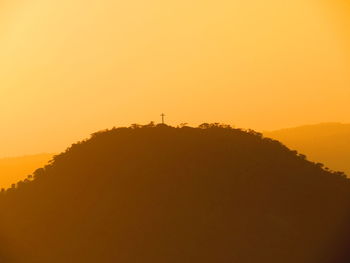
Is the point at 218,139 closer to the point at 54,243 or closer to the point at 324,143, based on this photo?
the point at 54,243

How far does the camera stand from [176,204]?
24406 millimetres

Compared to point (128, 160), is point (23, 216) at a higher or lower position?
lower

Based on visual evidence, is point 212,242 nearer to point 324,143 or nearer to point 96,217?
point 96,217

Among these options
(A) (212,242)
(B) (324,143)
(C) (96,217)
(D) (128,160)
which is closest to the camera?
(A) (212,242)

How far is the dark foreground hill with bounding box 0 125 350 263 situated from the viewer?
23203mm

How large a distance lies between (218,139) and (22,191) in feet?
30.0

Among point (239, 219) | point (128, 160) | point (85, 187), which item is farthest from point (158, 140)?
point (239, 219)

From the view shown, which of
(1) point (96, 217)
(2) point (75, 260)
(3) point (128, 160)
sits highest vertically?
(3) point (128, 160)

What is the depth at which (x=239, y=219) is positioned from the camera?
2406 cm

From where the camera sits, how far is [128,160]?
27016mm

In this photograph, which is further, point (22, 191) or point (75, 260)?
point (22, 191)

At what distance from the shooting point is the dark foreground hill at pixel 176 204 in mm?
23203

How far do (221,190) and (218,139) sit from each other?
3.88 m

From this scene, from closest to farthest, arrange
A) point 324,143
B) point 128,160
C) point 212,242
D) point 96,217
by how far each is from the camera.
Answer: point 212,242
point 96,217
point 128,160
point 324,143
